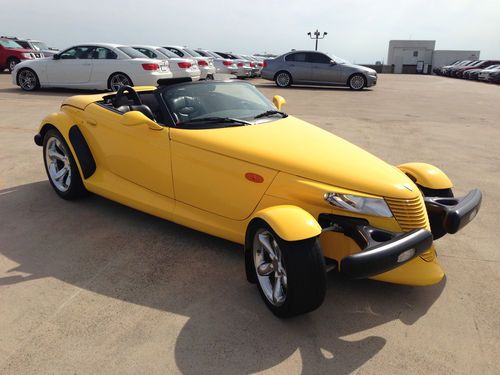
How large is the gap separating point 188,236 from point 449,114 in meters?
10.2

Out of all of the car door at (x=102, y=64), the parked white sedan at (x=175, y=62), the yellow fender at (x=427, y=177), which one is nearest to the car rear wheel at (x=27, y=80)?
the car door at (x=102, y=64)

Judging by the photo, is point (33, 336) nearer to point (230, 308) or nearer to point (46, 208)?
point (230, 308)

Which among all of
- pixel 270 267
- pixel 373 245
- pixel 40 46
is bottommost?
pixel 270 267

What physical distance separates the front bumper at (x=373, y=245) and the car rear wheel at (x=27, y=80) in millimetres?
13271

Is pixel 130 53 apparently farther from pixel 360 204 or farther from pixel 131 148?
pixel 360 204

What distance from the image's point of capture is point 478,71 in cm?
3005

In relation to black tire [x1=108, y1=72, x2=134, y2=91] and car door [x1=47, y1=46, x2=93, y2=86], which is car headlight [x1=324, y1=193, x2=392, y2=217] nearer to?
black tire [x1=108, y1=72, x2=134, y2=91]

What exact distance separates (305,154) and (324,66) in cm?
1557

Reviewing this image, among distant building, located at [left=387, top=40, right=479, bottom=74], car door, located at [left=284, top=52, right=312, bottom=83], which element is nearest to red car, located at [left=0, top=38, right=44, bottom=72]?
car door, located at [left=284, top=52, right=312, bottom=83]

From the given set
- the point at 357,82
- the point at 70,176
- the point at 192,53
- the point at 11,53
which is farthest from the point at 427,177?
the point at 11,53

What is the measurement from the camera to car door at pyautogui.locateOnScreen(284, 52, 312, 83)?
17859mm

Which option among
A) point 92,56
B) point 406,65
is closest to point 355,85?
point 92,56

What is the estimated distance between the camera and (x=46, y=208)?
14.6ft

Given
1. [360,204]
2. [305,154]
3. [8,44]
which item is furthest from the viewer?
[8,44]
